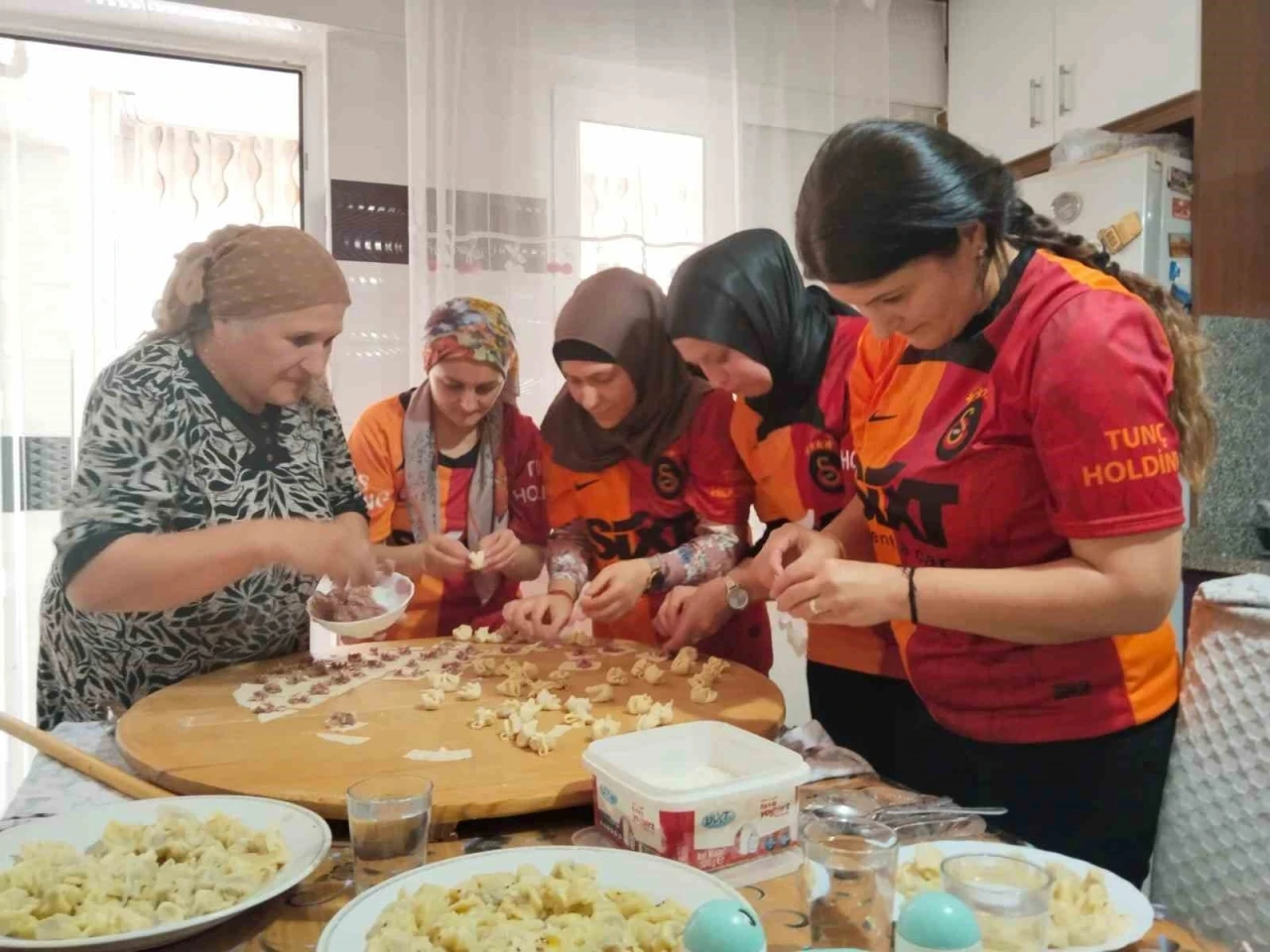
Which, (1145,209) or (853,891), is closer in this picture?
(853,891)

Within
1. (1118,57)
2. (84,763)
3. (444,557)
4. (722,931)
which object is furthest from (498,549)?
(1118,57)

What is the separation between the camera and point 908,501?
112 centimetres

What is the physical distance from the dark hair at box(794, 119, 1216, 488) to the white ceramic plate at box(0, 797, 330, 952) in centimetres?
82

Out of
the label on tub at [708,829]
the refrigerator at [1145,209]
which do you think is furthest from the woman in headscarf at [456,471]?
Result: the refrigerator at [1145,209]

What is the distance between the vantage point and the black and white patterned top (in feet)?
3.84

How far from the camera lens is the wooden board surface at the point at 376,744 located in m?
0.93

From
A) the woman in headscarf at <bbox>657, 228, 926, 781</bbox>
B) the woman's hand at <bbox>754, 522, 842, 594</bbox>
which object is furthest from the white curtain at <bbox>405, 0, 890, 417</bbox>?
the woman's hand at <bbox>754, 522, 842, 594</bbox>

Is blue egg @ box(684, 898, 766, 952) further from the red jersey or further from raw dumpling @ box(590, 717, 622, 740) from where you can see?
the red jersey

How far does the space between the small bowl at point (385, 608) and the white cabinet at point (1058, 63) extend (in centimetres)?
163

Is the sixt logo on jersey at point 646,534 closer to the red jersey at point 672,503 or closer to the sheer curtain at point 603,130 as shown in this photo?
the red jersey at point 672,503

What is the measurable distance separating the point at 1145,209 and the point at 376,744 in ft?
7.16

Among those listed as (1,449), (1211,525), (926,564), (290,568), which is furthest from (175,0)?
(1211,525)

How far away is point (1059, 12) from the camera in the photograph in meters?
2.64

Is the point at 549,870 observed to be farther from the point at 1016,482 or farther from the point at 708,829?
the point at 1016,482
